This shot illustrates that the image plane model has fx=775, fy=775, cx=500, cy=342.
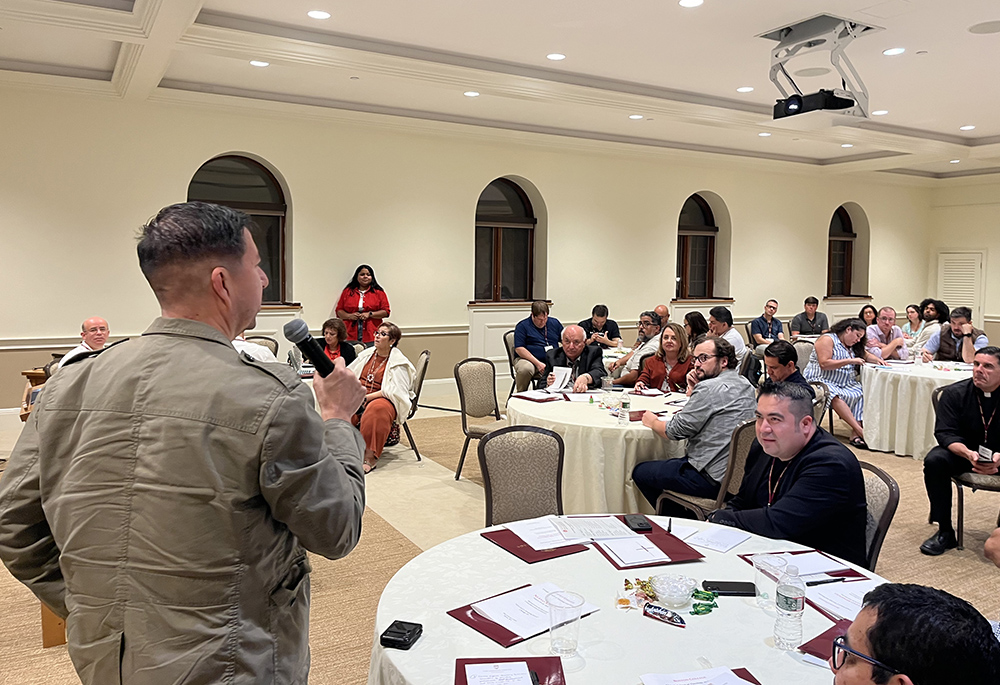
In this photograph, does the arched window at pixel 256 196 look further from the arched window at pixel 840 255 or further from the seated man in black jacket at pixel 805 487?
the arched window at pixel 840 255

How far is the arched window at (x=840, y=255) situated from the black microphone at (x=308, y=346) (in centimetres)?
1362

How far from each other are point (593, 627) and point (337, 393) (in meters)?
1.01

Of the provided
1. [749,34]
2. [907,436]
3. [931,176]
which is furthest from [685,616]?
[931,176]

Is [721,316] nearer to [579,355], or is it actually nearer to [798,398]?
[579,355]

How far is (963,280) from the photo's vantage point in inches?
543

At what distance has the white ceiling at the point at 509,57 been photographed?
5.35m

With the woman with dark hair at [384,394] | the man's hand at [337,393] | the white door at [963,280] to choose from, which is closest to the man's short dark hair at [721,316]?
the woman with dark hair at [384,394]

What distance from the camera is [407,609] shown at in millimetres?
2125

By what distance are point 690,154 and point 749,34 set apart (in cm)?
496

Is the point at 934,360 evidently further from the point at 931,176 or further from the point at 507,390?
the point at 931,176

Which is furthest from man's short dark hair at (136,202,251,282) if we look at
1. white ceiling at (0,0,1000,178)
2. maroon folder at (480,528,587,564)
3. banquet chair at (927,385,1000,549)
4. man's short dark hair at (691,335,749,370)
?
banquet chair at (927,385,1000,549)

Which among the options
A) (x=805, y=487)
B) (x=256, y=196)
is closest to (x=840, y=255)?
(x=256, y=196)

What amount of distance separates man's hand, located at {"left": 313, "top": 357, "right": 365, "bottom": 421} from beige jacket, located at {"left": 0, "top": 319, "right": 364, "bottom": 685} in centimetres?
9

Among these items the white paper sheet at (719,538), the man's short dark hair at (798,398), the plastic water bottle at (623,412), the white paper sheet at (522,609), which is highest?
the man's short dark hair at (798,398)
